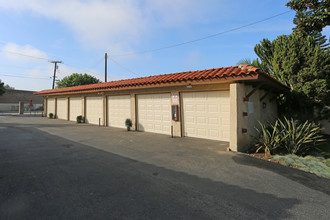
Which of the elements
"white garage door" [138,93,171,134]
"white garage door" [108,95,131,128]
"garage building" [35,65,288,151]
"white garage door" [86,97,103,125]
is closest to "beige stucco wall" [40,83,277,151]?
"garage building" [35,65,288,151]

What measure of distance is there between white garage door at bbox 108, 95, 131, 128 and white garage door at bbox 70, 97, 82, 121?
497 centimetres

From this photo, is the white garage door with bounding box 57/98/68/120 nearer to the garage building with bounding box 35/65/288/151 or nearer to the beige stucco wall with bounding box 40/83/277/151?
the garage building with bounding box 35/65/288/151

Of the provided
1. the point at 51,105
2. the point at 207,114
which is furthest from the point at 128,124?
the point at 51,105

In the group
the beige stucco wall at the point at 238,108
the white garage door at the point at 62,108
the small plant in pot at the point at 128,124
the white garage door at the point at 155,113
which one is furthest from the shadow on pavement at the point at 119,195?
the white garage door at the point at 62,108

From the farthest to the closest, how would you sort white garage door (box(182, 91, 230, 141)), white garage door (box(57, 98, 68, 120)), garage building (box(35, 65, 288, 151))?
white garage door (box(57, 98, 68, 120)) → white garage door (box(182, 91, 230, 141)) → garage building (box(35, 65, 288, 151))

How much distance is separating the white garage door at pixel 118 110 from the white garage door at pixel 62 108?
310 inches

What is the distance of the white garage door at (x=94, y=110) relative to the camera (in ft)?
46.8

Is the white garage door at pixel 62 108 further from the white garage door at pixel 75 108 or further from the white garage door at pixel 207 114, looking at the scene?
the white garage door at pixel 207 114

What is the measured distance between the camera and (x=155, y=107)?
10352 mm

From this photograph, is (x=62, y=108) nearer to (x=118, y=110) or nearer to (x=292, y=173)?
(x=118, y=110)

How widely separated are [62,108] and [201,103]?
16854 mm

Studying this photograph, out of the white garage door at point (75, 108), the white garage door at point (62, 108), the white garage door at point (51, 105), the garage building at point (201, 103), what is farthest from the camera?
the white garage door at point (51, 105)

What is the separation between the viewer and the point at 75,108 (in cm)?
1719

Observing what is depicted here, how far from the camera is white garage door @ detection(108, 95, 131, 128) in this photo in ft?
39.7
